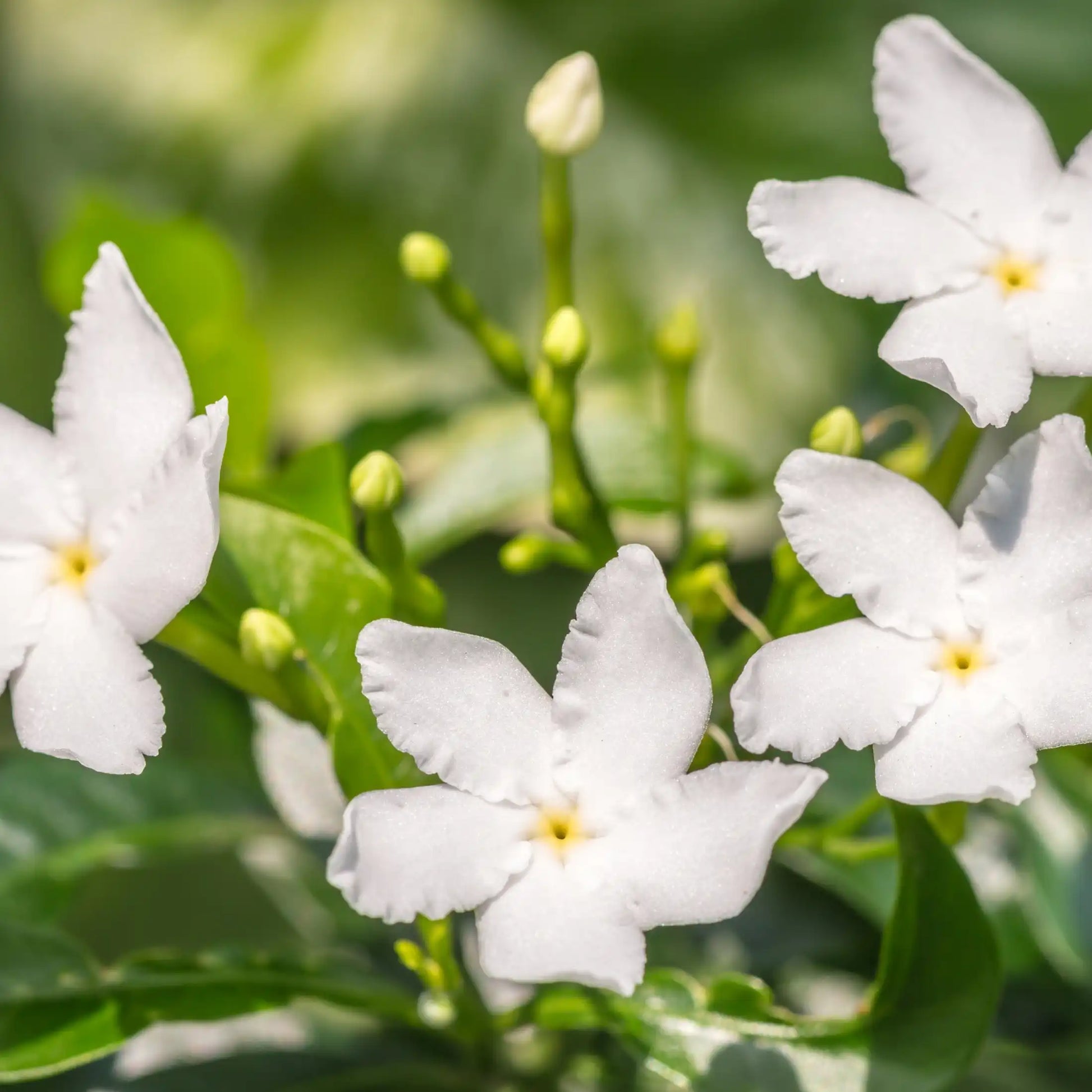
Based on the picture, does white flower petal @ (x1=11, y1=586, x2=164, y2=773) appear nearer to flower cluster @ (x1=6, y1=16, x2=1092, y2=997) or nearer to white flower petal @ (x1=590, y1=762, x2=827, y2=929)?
→ flower cluster @ (x1=6, y1=16, x2=1092, y2=997)

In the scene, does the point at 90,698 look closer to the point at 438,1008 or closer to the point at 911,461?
the point at 438,1008

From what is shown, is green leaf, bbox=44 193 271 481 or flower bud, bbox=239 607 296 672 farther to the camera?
green leaf, bbox=44 193 271 481

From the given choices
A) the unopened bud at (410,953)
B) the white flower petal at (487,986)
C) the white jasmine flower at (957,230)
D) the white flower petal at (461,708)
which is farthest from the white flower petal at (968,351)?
the white flower petal at (487,986)

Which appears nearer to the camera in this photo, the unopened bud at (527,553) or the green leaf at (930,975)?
the green leaf at (930,975)

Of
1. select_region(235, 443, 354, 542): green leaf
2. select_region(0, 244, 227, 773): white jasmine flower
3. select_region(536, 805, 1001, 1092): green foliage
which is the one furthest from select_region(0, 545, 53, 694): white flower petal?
select_region(536, 805, 1001, 1092): green foliage

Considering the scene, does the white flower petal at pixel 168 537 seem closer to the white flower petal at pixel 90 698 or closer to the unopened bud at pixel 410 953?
the white flower petal at pixel 90 698

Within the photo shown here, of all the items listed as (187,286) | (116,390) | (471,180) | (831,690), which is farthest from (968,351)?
(471,180)
